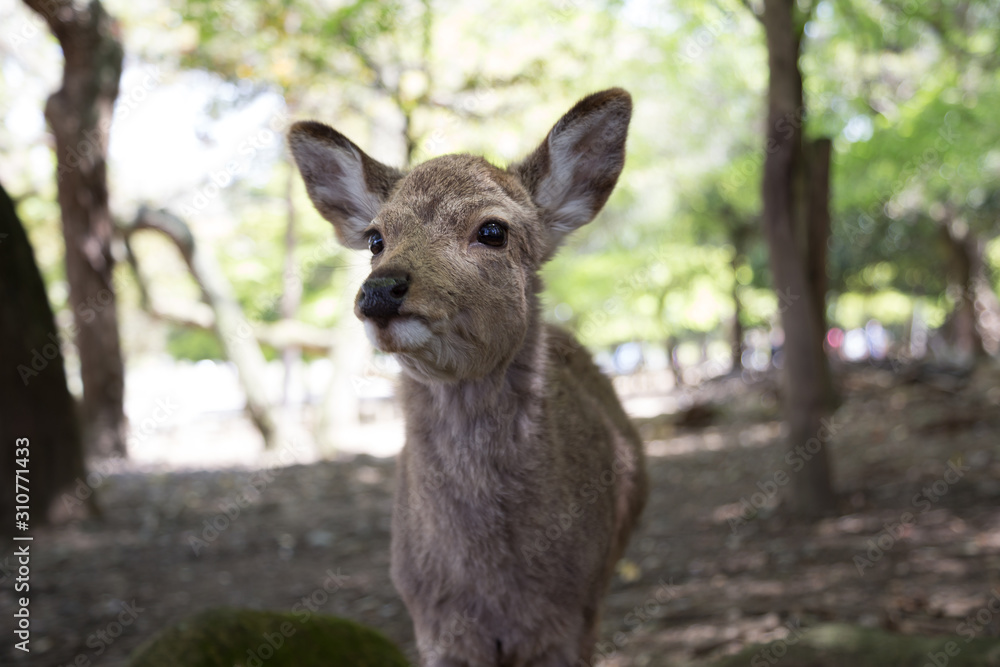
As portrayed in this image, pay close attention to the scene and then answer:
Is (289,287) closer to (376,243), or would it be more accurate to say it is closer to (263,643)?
(263,643)

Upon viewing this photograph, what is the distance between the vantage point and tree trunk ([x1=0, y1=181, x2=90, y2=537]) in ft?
23.4

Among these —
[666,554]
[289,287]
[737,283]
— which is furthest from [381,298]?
[737,283]

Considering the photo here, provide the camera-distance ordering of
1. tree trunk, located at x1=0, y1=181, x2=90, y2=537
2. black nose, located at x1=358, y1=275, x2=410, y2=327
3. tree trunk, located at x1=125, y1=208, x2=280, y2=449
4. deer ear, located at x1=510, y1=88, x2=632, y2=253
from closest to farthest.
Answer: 1. black nose, located at x1=358, y1=275, x2=410, y2=327
2. deer ear, located at x1=510, y1=88, x2=632, y2=253
3. tree trunk, located at x1=0, y1=181, x2=90, y2=537
4. tree trunk, located at x1=125, y1=208, x2=280, y2=449

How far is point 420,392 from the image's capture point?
3.44m

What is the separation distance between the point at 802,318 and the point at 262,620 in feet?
20.3

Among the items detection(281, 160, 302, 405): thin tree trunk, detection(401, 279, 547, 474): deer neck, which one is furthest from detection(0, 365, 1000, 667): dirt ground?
detection(281, 160, 302, 405): thin tree trunk

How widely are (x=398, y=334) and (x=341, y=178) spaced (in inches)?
58.5

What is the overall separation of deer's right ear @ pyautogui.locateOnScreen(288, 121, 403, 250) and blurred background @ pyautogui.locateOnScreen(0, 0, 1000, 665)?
0.26m

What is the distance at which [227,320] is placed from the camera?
15.4 metres

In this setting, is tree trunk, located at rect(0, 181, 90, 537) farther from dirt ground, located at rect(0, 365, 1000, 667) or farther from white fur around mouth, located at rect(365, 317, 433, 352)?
white fur around mouth, located at rect(365, 317, 433, 352)

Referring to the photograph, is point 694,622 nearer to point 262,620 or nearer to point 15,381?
point 262,620

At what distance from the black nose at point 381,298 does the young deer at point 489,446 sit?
19cm

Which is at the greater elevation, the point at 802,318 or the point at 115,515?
the point at 802,318

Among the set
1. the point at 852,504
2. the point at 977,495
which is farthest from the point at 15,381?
the point at 977,495
